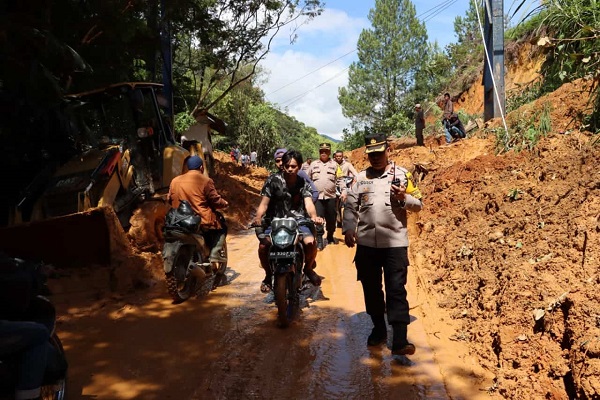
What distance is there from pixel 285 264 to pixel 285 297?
34cm

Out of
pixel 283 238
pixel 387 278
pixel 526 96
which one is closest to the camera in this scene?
pixel 387 278

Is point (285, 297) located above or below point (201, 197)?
below

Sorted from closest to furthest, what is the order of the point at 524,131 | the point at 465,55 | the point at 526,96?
the point at 524,131
the point at 526,96
the point at 465,55

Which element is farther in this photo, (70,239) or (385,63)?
(385,63)

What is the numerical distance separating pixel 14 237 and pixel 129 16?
619cm

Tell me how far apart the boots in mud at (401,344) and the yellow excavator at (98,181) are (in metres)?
4.04

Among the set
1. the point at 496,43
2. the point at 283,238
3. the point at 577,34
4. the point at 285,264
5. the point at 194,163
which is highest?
the point at 496,43

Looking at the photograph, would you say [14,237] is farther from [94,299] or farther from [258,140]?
[258,140]

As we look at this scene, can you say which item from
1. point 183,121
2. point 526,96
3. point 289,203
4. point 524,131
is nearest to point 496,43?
point 526,96

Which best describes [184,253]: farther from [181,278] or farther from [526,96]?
[526,96]

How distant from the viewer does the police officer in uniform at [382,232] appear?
4.21 metres

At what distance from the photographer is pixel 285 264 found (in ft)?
16.4

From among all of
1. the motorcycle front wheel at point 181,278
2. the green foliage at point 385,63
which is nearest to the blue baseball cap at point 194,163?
the motorcycle front wheel at point 181,278

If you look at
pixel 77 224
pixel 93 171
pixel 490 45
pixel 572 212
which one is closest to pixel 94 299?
pixel 77 224
